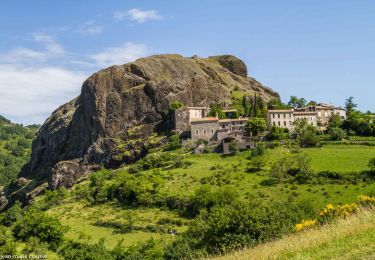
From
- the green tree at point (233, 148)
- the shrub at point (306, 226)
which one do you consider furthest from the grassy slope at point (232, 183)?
the shrub at point (306, 226)

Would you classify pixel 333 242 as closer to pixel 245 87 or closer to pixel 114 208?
pixel 114 208

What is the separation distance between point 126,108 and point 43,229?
218 ft

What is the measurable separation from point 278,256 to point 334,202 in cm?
5911

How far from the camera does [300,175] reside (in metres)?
86.2

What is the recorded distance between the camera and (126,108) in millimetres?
139250

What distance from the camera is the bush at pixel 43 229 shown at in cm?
7531

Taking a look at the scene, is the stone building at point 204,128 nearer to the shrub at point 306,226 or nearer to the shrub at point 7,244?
the shrub at point 7,244

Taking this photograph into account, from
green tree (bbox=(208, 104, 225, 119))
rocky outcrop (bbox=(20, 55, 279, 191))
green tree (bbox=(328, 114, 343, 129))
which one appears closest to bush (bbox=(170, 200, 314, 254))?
green tree (bbox=(328, 114, 343, 129))

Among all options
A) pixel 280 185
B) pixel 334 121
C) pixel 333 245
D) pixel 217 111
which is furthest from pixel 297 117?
pixel 333 245

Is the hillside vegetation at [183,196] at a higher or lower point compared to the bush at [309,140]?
lower

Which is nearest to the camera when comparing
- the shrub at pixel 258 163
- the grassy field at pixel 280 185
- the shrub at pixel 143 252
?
the shrub at pixel 143 252

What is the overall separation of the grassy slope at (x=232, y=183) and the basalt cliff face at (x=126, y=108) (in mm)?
28606

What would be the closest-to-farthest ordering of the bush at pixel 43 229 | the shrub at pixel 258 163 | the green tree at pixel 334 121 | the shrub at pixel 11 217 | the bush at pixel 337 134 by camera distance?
the bush at pixel 43 229 → the shrub at pixel 258 163 → the shrub at pixel 11 217 → the bush at pixel 337 134 → the green tree at pixel 334 121

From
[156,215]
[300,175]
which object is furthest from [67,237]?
[300,175]
